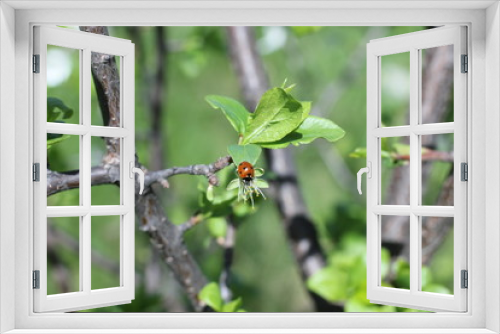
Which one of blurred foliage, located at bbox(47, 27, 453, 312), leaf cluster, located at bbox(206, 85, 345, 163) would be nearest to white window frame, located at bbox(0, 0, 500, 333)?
leaf cluster, located at bbox(206, 85, 345, 163)

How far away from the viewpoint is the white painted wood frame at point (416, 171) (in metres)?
1.47

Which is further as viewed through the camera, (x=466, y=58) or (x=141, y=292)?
(x=141, y=292)

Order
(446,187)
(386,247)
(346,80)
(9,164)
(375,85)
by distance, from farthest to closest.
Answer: (346,80)
(386,247)
(446,187)
(375,85)
(9,164)

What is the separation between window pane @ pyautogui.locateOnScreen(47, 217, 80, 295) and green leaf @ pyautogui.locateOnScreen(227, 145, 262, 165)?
1.24 metres

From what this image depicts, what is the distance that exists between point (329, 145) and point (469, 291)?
1.55 metres

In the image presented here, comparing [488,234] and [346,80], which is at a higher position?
[346,80]

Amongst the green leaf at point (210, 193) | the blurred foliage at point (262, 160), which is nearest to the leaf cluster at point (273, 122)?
the green leaf at point (210, 193)

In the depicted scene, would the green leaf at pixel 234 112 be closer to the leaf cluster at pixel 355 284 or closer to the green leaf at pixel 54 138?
the green leaf at pixel 54 138

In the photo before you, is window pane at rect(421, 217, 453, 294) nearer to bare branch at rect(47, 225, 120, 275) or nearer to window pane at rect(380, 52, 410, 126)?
window pane at rect(380, 52, 410, 126)

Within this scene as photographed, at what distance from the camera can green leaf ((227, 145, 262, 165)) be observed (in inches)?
51.1

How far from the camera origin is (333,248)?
2.49 meters

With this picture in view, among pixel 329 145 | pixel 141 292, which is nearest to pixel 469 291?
pixel 141 292

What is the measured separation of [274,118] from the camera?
1.37 metres

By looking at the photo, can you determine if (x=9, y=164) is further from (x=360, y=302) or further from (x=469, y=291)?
(x=469, y=291)
